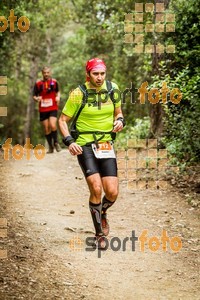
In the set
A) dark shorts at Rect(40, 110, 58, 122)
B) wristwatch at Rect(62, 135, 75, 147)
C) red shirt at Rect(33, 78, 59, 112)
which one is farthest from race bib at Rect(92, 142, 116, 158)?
dark shorts at Rect(40, 110, 58, 122)

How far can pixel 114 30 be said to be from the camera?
15141 millimetres

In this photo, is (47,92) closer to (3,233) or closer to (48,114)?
(48,114)

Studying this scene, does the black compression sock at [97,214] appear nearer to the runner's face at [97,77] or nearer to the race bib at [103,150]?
the race bib at [103,150]

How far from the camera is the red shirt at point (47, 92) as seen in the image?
12.8m

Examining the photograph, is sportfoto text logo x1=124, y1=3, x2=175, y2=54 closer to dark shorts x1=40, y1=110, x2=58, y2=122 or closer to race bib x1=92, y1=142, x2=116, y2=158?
dark shorts x1=40, y1=110, x2=58, y2=122

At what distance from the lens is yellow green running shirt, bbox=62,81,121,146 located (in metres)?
6.07

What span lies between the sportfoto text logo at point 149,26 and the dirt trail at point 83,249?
3369 mm

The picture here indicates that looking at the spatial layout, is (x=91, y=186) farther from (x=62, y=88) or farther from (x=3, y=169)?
(x=62, y=88)

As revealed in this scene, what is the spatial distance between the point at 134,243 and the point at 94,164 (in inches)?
53.0

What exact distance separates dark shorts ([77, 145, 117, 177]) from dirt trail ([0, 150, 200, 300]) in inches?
40.6

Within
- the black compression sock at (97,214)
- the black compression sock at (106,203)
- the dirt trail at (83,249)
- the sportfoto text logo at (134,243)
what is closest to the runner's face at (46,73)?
the dirt trail at (83,249)

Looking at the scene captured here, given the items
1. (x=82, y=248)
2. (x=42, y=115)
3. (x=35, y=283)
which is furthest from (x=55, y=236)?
(x=42, y=115)

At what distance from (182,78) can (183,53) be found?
3.44ft

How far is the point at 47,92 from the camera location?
12.9m
